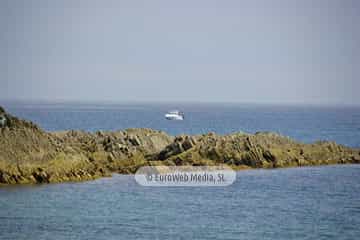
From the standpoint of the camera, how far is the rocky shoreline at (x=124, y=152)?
4731 cm

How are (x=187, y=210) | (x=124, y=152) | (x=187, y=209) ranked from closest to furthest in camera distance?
1. (x=187, y=210)
2. (x=187, y=209)
3. (x=124, y=152)

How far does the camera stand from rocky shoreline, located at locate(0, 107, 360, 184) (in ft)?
155

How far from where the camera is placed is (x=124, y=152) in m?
56.8

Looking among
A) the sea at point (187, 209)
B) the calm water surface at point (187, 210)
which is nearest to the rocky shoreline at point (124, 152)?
the sea at point (187, 209)

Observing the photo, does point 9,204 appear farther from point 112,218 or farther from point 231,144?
point 231,144

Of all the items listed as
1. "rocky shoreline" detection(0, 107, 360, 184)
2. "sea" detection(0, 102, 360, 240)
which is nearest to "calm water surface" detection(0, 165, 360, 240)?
"sea" detection(0, 102, 360, 240)

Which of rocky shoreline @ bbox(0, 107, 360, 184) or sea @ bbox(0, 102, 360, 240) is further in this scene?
rocky shoreline @ bbox(0, 107, 360, 184)

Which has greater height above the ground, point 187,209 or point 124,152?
point 124,152

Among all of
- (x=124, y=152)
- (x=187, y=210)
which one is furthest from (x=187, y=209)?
(x=124, y=152)

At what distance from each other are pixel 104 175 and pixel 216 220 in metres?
14.9

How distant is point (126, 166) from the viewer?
178 ft

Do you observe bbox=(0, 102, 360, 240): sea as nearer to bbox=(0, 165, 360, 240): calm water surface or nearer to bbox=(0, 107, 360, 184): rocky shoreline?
bbox=(0, 165, 360, 240): calm water surface

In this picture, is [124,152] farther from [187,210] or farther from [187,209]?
[187,210]

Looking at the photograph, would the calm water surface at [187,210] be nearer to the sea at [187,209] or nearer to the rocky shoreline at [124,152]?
the sea at [187,209]
